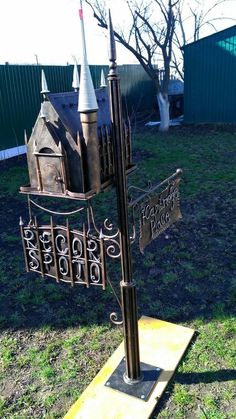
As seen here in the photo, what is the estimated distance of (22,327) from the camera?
336 centimetres

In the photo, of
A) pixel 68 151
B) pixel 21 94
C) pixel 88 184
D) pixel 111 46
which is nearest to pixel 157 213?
pixel 88 184

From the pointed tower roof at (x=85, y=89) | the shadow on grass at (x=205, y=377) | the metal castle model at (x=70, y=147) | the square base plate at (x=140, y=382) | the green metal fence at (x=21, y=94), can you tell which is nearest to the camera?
the pointed tower roof at (x=85, y=89)

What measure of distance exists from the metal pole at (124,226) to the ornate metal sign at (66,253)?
0.16 meters

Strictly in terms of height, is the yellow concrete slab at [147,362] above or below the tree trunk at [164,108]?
below

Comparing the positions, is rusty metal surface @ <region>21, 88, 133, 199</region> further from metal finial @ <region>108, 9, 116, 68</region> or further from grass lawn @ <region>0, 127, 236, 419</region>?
grass lawn @ <region>0, 127, 236, 419</region>

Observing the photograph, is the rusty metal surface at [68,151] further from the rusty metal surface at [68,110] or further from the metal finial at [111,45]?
the metal finial at [111,45]

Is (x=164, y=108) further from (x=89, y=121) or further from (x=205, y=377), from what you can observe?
(x=89, y=121)

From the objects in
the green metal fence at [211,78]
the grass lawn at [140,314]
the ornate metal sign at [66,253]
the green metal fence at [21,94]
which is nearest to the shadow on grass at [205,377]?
the grass lawn at [140,314]

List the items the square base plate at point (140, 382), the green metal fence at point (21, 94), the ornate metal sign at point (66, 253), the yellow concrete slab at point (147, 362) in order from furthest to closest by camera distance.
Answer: the green metal fence at point (21, 94), the square base plate at point (140, 382), the yellow concrete slab at point (147, 362), the ornate metal sign at point (66, 253)

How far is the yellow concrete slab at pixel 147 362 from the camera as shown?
2393 mm

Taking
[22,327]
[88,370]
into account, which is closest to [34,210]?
[22,327]

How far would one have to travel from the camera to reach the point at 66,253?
2.37 m

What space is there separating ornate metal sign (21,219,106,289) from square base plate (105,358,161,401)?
0.81 meters

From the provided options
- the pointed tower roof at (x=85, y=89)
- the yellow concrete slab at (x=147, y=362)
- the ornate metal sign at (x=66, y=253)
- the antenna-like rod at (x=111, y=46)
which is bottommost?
the yellow concrete slab at (x=147, y=362)
